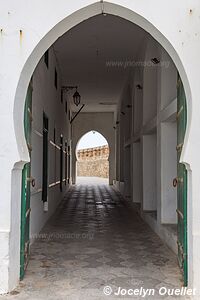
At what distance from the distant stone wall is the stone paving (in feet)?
85.9

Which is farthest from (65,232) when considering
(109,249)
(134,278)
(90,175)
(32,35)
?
(90,175)

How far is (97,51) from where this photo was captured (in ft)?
34.5

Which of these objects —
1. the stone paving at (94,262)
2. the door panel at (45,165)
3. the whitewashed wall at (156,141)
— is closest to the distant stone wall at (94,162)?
the whitewashed wall at (156,141)

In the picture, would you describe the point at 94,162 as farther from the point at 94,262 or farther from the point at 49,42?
the point at 49,42

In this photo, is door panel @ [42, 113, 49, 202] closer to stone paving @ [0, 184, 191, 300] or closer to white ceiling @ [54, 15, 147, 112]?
stone paving @ [0, 184, 191, 300]

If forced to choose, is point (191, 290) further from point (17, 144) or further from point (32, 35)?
point (32, 35)

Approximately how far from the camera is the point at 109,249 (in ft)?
21.0

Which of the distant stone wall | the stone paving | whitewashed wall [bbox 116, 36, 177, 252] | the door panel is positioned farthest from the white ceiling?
the distant stone wall

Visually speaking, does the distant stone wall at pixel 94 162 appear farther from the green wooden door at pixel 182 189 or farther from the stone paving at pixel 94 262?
the green wooden door at pixel 182 189

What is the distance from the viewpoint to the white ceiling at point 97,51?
28.5ft

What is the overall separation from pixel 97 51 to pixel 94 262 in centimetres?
682

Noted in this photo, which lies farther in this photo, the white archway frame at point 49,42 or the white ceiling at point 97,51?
the white ceiling at point 97,51

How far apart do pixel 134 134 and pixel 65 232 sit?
4.90 meters

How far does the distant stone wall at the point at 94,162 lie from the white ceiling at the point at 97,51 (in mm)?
19739
